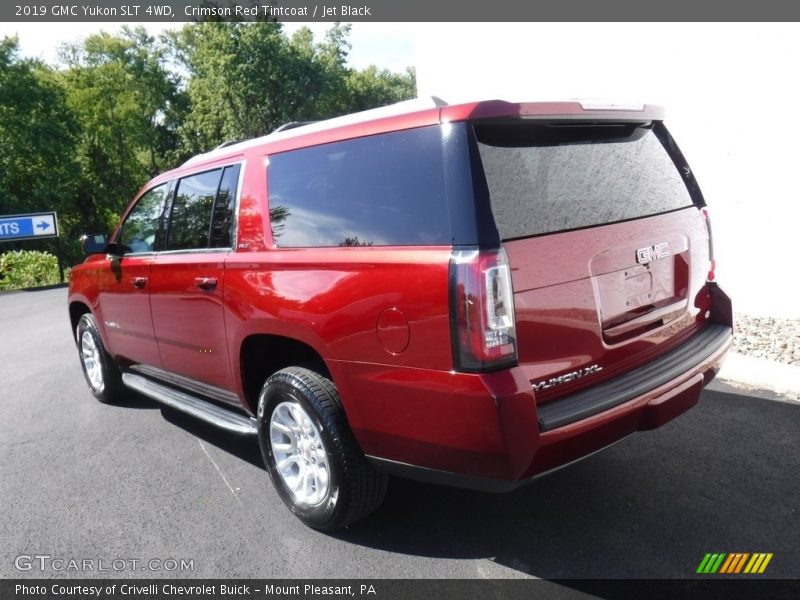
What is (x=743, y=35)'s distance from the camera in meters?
6.61

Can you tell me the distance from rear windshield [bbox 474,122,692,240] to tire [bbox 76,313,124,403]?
13.3 ft

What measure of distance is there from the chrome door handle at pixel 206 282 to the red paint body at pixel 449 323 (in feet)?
0.18

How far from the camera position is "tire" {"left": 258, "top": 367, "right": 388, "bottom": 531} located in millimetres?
2928

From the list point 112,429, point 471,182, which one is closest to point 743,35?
point 471,182

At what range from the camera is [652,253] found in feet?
9.71

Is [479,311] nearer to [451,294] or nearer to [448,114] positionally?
[451,294]

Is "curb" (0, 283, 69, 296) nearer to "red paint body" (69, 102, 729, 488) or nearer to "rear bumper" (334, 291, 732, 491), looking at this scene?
"red paint body" (69, 102, 729, 488)

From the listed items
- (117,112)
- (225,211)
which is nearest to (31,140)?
(117,112)

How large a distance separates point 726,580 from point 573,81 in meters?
7.29

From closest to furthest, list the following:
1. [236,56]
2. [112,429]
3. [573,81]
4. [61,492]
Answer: [61,492] → [112,429] → [573,81] → [236,56]

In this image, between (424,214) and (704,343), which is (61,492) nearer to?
(424,214)

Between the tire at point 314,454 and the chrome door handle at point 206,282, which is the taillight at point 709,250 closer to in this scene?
the tire at point 314,454

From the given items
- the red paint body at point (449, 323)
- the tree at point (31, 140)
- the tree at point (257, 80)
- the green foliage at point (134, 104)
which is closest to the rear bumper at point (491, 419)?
the red paint body at point (449, 323)

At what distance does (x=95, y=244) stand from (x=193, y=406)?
1811mm
